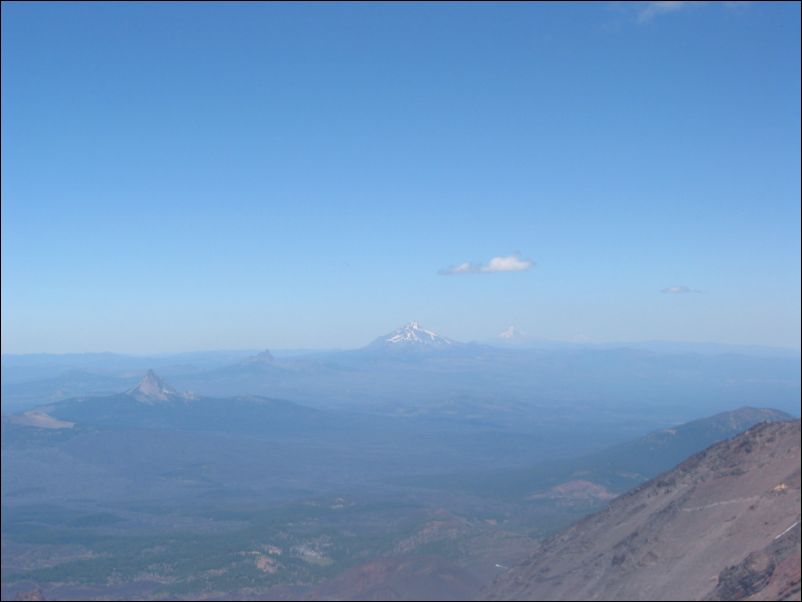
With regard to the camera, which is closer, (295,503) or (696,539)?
(696,539)

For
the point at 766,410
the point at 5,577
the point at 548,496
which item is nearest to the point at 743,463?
the point at 5,577

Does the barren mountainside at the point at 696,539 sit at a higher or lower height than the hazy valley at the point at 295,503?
higher

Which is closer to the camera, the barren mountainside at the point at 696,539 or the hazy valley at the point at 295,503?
the barren mountainside at the point at 696,539

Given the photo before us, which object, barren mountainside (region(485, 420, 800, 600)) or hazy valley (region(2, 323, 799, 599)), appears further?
hazy valley (region(2, 323, 799, 599))

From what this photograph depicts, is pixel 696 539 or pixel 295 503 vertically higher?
pixel 696 539

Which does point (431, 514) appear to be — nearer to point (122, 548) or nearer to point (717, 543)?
point (122, 548)

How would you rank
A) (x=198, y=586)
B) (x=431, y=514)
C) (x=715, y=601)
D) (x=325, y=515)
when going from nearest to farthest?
(x=715, y=601) < (x=198, y=586) < (x=431, y=514) < (x=325, y=515)

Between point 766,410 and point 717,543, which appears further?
point 766,410

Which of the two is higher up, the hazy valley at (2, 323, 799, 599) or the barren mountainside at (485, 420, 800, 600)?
the barren mountainside at (485, 420, 800, 600)
